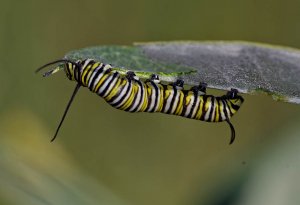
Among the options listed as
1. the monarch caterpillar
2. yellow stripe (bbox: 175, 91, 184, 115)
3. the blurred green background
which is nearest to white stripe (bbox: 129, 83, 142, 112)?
the monarch caterpillar

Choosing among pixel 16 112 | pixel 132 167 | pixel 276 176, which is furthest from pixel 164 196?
pixel 276 176

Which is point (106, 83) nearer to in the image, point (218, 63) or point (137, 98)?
point (137, 98)

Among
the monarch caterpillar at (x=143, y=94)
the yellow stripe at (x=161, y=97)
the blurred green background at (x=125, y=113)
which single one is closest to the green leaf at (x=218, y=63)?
the monarch caterpillar at (x=143, y=94)

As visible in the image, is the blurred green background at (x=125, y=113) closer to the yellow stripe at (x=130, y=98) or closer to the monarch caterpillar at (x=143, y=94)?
the monarch caterpillar at (x=143, y=94)

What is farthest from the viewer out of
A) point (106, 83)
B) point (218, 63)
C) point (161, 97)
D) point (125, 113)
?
point (125, 113)

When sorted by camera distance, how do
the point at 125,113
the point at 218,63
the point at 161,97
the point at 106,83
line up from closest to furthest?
the point at 218,63, the point at 106,83, the point at 161,97, the point at 125,113

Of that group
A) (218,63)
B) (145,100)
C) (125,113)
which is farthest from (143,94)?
(125,113)

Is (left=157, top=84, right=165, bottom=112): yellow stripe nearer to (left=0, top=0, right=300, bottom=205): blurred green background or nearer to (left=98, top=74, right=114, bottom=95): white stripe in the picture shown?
(left=98, top=74, right=114, bottom=95): white stripe
